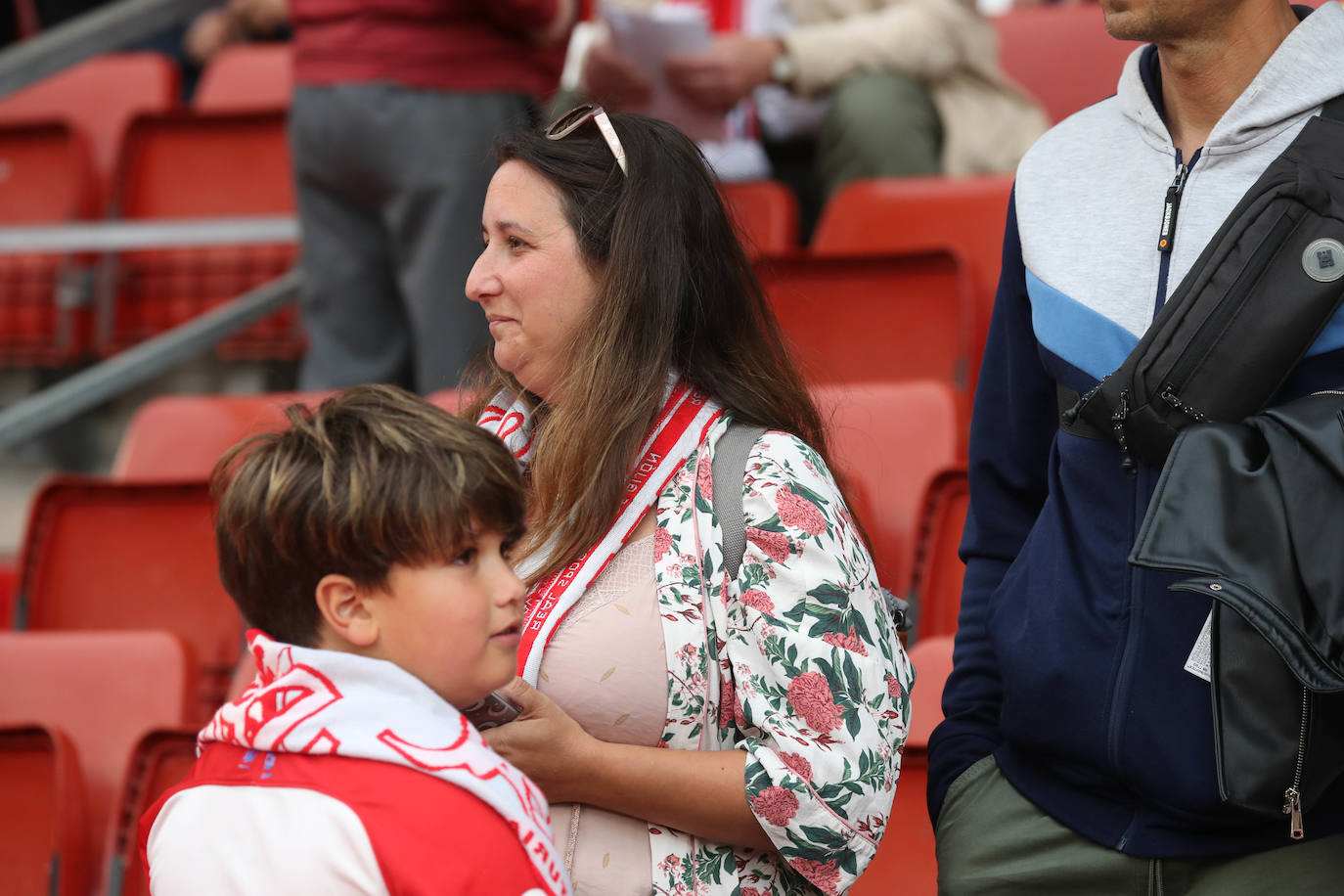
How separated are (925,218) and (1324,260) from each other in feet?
7.97

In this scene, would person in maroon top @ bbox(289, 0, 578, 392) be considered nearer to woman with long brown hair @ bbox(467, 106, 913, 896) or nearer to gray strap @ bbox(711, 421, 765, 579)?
woman with long brown hair @ bbox(467, 106, 913, 896)

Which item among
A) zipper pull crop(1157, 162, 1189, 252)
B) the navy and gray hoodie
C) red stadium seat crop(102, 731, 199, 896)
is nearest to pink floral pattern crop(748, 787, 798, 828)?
the navy and gray hoodie

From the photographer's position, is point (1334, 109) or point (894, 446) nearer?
point (1334, 109)

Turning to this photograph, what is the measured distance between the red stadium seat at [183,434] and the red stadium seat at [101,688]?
2.58 ft

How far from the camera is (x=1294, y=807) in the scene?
1245 millimetres

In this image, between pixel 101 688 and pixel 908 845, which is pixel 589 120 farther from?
pixel 101 688

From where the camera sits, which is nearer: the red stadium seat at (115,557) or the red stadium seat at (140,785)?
the red stadium seat at (140,785)

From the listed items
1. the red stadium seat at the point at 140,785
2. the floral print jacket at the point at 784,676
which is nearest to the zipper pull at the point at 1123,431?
the floral print jacket at the point at 784,676

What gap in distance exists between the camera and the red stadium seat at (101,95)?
541cm

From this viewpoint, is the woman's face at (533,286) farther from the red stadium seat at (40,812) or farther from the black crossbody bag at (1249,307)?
the red stadium seat at (40,812)

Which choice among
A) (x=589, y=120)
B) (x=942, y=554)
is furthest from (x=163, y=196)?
(x=589, y=120)

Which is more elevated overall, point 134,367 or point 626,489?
point 626,489

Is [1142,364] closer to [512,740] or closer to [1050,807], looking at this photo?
[1050,807]

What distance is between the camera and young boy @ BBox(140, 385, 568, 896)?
1.13m
